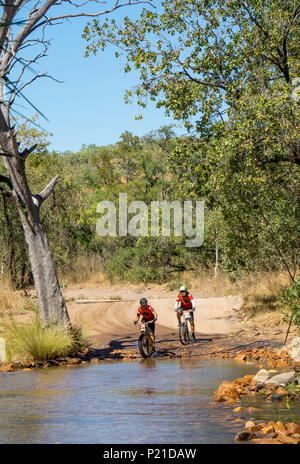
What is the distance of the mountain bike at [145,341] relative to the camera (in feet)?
52.5

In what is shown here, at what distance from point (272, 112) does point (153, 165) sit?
28.3m

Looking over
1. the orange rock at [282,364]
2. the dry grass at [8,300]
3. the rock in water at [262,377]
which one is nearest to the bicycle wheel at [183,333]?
the orange rock at [282,364]

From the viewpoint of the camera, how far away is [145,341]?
16.2m

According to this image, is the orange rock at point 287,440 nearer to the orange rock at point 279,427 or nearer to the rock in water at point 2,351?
the orange rock at point 279,427

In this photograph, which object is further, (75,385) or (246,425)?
(75,385)

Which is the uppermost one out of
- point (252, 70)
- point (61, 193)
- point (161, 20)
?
point (161, 20)

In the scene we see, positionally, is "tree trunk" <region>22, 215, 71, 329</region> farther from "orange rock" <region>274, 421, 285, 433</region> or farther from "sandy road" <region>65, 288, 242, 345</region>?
"orange rock" <region>274, 421, 285, 433</region>

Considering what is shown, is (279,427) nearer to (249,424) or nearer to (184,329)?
(249,424)

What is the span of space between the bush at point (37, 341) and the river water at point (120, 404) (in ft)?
2.61

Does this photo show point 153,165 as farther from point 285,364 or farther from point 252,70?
point 285,364

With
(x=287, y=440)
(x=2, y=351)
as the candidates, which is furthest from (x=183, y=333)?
(x=287, y=440)
